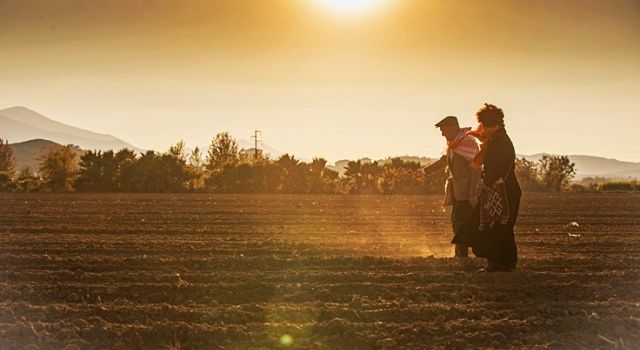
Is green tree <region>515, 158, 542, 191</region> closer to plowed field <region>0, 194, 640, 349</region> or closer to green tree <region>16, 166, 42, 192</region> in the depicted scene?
green tree <region>16, 166, 42, 192</region>

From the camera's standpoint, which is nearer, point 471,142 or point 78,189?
point 471,142

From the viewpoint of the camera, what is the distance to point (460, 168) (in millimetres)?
11359

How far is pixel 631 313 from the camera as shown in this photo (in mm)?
8258

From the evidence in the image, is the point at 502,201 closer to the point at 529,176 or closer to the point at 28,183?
the point at 28,183

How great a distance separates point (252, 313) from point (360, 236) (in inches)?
330

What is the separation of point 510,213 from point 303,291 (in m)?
2.68

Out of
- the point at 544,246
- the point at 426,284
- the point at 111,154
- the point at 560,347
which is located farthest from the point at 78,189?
the point at 560,347

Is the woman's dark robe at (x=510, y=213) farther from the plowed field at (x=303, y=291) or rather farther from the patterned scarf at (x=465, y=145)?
the patterned scarf at (x=465, y=145)

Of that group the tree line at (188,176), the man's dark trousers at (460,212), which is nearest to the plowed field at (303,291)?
the man's dark trousers at (460,212)

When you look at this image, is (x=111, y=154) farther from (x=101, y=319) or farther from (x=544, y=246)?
(x=101, y=319)

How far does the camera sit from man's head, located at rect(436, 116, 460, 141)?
37.8 ft

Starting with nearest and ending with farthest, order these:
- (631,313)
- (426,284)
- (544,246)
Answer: (631,313)
(426,284)
(544,246)

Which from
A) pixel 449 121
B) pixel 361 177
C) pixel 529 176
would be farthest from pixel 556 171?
pixel 449 121

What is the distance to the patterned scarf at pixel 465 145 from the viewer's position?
36.8 feet
